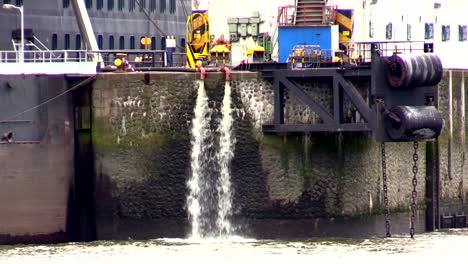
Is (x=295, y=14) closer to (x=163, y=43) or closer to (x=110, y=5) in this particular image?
(x=110, y=5)

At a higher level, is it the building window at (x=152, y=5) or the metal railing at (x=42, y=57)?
the building window at (x=152, y=5)

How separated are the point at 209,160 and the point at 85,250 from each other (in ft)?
15.1

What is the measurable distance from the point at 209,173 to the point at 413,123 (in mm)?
5382

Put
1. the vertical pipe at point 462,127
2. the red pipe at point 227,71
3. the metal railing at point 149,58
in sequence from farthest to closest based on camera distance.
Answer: the vertical pipe at point 462,127 < the metal railing at point 149,58 < the red pipe at point 227,71

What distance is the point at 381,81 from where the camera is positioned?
225 ft

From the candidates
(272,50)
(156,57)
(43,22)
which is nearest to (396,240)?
(272,50)

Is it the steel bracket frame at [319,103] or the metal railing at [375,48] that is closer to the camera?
the steel bracket frame at [319,103]

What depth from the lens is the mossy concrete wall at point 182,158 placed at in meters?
69.1

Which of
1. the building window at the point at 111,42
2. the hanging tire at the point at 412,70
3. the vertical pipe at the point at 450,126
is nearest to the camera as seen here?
the hanging tire at the point at 412,70

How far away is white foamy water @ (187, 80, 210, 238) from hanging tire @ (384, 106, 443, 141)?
4.61 m

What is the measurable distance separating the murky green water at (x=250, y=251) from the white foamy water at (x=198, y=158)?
0.74m

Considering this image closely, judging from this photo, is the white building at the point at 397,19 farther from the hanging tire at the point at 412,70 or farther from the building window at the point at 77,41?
the building window at the point at 77,41

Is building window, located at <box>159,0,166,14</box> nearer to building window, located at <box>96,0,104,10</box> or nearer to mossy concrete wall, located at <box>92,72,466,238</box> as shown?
building window, located at <box>96,0,104,10</box>

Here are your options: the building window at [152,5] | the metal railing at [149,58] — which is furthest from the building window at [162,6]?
the metal railing at [149,58]
